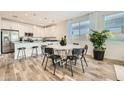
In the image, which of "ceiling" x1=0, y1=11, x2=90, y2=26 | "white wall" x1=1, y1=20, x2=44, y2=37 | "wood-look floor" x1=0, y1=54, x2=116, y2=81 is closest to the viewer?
"wood-look floor" x1=0, y1=54, x2=116, y2=81

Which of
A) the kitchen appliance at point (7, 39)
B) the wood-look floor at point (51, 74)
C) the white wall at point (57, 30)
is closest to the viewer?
the wood-look floor at point (51, 74)

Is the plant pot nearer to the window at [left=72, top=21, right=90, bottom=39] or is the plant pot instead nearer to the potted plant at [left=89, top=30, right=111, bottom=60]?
the potted plant at [left=89, top=30, right=111, bottom=60]

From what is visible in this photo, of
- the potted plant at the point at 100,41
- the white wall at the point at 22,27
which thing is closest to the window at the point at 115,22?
the potted plant at the point at 100,41

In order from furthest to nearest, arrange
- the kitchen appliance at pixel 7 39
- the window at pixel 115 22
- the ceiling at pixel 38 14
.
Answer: the kitchen appliance at pixel 7 39, the ceiling at pixel 38 14, the window at pixel 115 22

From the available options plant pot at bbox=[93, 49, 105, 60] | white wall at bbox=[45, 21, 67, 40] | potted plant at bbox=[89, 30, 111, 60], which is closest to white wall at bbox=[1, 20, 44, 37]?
white wall at bbox=[45, 21, 67, 40]

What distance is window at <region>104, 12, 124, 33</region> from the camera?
5.23 metres

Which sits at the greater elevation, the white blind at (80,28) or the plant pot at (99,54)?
the white blind at (80,28)

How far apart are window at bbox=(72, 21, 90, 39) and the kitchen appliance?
4279 mm

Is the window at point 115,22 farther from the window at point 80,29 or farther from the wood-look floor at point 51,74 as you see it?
the wood-look floor at point 51,74

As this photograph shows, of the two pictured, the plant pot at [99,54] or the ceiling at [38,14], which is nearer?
the plant pot at [99,54]

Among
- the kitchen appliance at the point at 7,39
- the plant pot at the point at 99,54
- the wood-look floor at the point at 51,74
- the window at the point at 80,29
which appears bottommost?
the wood-look floor at the point at 51,74

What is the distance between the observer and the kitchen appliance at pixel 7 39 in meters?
6.87

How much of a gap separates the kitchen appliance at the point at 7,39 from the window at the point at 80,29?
4279mm

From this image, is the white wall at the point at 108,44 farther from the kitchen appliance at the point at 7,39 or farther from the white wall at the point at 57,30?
the kitchen appliance at the point at 7,39
